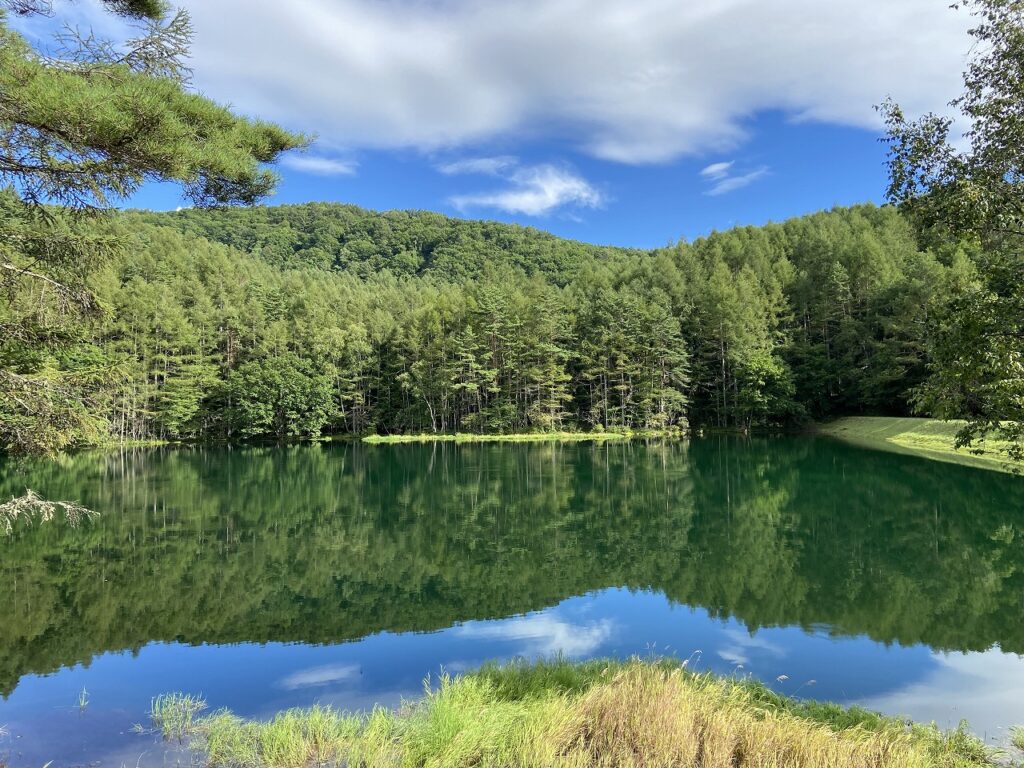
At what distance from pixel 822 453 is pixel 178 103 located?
34.4m

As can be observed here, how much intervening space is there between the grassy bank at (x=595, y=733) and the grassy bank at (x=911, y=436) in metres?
24.0

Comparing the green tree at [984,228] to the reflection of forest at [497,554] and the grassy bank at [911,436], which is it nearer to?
the reflection of forest at [497,554]

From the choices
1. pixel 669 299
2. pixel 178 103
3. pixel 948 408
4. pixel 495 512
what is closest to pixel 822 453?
pixel 495 512

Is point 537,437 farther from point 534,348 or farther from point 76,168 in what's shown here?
point 76,168

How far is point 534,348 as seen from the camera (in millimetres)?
52062

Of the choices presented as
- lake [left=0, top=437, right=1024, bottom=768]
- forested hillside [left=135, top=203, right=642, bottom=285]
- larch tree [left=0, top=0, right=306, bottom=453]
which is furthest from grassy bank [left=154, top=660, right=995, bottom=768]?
forested hillside [left=135, top=203, right=642, bottom=285]

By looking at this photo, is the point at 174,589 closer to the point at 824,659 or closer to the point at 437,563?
the point at 437,563

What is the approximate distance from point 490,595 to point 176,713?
223 inches

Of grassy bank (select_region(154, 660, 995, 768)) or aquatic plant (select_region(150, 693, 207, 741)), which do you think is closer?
grassy bank (select_region(154, 660, 995, 768))

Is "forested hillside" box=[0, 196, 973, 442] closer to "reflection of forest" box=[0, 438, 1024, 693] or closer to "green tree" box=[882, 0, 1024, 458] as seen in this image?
"reflection of forest" box=[0, 438, 1024, 693]

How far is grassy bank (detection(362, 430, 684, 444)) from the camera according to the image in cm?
4822

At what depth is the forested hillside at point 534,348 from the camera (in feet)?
155

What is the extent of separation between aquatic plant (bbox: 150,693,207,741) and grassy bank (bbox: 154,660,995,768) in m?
0.04

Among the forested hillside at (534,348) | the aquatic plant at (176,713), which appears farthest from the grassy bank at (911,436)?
the aquatic plant at (176,713)
